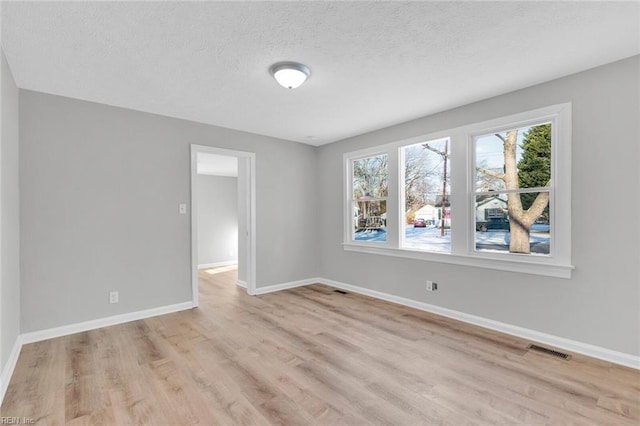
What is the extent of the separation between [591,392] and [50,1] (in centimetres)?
440

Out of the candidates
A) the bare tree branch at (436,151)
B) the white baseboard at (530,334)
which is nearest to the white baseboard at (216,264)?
the white baseboard at (530,334)

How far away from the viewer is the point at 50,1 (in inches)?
71.2

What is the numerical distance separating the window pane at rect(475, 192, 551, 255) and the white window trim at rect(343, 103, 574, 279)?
7cm

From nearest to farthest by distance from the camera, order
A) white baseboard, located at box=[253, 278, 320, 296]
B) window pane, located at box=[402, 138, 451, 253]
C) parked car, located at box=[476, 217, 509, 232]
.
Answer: parked car, located at box=[476, 217, 509, 232], window pane, located at box=[402, 138, 451, 253], white baseboard, located at box=[253, 278, 320, 296]

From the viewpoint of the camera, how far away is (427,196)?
13.5 ft

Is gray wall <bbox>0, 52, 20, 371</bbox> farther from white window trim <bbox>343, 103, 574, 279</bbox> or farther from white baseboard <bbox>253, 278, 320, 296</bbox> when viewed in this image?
white window trim <bbox>343, 103, 574, 279</bbox>

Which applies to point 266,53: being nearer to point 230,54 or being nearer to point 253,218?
point 230,54

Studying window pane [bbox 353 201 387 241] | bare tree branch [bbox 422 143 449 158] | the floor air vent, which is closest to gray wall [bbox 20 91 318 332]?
window pane [bbox 353 201 387 241]

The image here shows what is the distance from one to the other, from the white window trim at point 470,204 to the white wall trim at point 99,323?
109 inches

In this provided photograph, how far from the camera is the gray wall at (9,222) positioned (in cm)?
230

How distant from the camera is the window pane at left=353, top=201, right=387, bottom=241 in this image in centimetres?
470

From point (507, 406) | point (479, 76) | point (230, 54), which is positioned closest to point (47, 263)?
point (230, 54)

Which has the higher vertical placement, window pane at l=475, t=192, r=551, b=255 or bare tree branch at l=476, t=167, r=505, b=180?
bare tree branch at l=476, t=167, r=505, b=180

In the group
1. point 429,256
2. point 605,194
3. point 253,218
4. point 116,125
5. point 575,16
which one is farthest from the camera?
point 253,218
